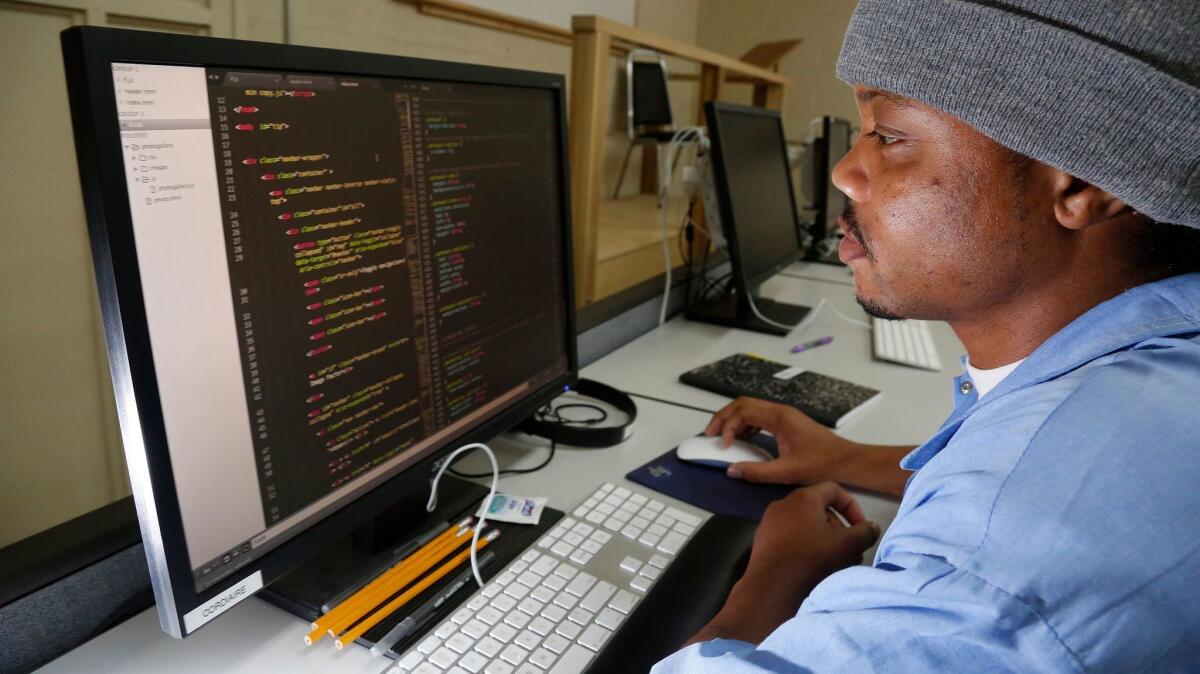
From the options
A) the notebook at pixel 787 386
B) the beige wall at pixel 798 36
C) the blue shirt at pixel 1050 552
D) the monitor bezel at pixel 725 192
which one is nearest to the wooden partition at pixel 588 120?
the monitor bezel at pixel 725 192

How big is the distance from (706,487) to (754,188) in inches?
34.5

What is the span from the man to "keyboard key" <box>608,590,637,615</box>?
68 mm

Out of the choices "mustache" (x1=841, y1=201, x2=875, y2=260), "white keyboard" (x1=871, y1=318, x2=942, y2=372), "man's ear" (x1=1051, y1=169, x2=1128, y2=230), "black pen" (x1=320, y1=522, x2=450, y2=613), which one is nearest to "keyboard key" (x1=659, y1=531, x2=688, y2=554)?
"black pen" (x1=320, y1=522, x2=450, y2=613)

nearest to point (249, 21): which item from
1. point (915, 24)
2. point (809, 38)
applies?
point (915, 24)

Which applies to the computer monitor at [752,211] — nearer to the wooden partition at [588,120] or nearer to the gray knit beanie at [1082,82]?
the wooden partition at [588,120]

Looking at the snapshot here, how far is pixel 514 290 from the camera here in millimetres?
864

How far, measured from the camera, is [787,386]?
127 centimetres

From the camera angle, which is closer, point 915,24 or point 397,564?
point 915,24

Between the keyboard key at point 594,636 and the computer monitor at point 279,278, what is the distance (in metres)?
0.21

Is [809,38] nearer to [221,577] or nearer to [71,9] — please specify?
[71,9]

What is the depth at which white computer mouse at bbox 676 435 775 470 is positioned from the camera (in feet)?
3.14

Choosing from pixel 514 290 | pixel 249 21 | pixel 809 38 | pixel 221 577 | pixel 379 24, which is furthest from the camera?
pixel 809 38

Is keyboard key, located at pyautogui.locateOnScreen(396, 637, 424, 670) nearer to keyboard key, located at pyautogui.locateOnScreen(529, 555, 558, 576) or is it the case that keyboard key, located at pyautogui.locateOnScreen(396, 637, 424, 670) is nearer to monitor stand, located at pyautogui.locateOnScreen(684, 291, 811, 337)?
keyboard key, located at pyautogui.locateOnScreen(529, 555, 558, 576)

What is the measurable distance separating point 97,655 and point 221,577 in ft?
0.49
